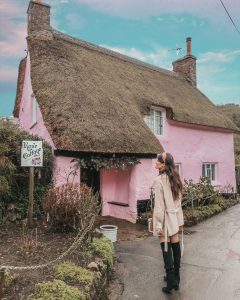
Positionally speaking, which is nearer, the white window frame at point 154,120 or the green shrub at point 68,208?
the green shrub at point 68,208

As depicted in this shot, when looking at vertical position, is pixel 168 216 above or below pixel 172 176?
below

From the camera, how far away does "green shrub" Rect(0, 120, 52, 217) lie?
750 centimetres

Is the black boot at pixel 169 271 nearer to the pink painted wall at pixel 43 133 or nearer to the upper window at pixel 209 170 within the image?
the pink painted wall at pixel 43 133

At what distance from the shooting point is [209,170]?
17.0 m

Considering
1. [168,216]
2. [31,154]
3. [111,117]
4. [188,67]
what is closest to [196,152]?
[111,117]

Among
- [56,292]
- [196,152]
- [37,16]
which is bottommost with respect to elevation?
[56,292]

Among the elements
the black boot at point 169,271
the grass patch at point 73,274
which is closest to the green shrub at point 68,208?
the grass patch at point 73,274

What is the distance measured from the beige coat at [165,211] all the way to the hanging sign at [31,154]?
357cm

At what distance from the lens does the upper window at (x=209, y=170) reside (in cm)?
1658

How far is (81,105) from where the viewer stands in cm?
1003

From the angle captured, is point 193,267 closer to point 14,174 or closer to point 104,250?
point 104,250

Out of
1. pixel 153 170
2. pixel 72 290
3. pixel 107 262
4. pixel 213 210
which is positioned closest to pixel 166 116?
pixel 153 170

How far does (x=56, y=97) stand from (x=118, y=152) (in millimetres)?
2580

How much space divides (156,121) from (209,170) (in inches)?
198
